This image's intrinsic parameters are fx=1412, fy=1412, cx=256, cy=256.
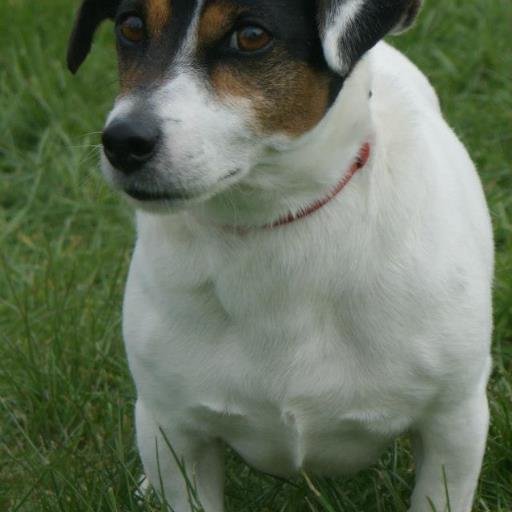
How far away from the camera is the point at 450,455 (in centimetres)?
341

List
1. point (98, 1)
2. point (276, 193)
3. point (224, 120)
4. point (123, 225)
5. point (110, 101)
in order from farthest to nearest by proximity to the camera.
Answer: point (110, 101) < point (123, 225) < point (98, 1) < point (276, 193) < point (224, 120)

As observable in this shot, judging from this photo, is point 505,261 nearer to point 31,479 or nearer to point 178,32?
point 31,479

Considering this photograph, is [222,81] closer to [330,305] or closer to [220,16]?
[220,16]

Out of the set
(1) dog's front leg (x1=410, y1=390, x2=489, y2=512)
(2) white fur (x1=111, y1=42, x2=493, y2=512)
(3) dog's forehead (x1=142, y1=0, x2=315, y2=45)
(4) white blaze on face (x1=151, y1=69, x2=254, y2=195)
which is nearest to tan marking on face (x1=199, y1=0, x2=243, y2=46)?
(3) dog's forehead (x1=142, y1=0, x2=315, y2=45)

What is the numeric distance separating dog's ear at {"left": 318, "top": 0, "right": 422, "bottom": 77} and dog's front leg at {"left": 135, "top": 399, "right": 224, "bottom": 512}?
40.6 inches

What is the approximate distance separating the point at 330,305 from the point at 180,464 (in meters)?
0.58

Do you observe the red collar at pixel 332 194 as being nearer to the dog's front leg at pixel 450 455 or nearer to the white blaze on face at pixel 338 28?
the white blaze on face at pixel 338 28

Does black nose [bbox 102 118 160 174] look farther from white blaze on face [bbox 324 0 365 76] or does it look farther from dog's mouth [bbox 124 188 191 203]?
white blaze on face [bbox 324 0 365 76]

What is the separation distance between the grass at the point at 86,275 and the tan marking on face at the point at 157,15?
0.86 meters

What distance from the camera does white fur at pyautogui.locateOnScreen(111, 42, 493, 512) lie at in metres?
3.17

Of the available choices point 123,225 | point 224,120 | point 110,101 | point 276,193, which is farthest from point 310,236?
point 110,101

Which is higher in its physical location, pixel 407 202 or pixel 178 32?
pixel 178 32

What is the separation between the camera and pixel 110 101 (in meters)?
5.96

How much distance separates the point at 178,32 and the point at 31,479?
1.54m
